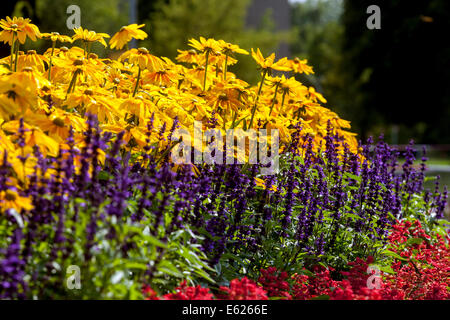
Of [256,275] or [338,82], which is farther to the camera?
[338,82]

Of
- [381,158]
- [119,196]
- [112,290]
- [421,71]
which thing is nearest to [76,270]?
[112,290]

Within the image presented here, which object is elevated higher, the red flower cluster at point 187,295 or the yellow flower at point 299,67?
the yellow flower at point 299,67

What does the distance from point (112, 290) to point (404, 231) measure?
2786mm

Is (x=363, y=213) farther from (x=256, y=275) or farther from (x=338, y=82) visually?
(x=338, y=82)

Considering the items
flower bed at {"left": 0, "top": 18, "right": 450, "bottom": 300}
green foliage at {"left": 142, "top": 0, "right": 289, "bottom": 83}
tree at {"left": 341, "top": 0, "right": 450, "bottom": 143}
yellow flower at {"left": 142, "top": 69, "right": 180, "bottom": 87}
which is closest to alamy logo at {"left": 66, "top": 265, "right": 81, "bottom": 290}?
flower bed at {"left": 0, "top": 18, "right": 450, "bottom": 300}

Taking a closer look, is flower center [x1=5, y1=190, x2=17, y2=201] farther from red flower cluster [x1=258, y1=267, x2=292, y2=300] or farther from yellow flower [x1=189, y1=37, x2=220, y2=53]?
yellow flower [x1=189, y1=37, x2=220, y2=53]

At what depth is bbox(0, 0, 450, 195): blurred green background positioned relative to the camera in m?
20.1

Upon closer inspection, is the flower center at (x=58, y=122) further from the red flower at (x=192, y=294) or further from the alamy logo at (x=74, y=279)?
the red flower at (x=192, y=294)

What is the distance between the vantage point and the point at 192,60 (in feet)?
15.8

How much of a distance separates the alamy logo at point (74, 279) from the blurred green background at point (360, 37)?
48.6 ft

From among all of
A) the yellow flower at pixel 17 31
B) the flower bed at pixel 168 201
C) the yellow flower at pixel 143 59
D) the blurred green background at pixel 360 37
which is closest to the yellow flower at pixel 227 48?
the flower bed at pixel 168 201

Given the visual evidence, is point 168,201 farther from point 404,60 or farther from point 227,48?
point 404,60

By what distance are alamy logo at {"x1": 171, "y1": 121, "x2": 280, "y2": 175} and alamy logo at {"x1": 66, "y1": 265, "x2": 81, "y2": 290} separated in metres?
0.99

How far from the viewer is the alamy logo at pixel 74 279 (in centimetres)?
235
